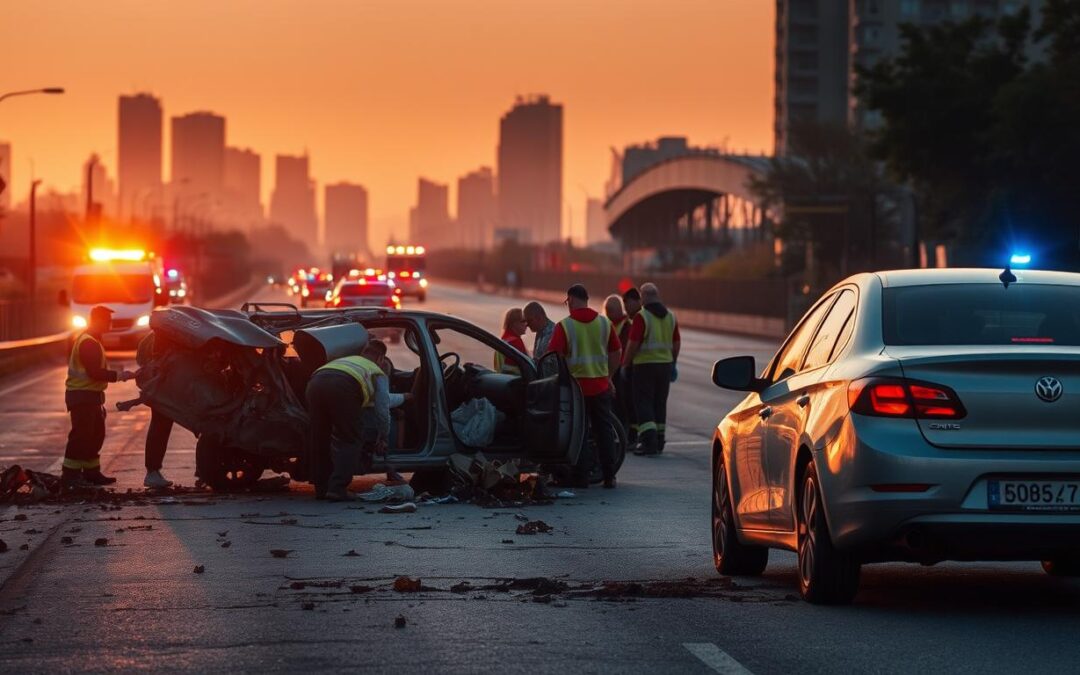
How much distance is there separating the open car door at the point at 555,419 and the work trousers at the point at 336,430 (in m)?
1.45

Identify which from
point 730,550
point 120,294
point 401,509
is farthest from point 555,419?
point 120,294

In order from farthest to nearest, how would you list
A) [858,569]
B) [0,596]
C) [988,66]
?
1. [988,66]
2. [0,596]
3. [858,569]

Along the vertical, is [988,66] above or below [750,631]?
above

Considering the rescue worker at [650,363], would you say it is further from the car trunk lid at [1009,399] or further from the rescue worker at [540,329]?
the car trunk lid at [1009,399]

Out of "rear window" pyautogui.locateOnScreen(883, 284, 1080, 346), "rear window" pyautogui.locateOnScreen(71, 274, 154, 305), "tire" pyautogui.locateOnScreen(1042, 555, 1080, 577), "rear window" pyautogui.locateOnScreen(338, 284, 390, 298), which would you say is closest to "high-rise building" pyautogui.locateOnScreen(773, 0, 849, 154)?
"rear window" pyautogui.locateOnScreen(338, 284, 390, 298)

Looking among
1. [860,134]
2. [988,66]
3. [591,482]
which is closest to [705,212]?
[860,134]

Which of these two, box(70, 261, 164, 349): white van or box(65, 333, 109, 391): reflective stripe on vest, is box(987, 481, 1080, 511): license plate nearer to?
box(65, 333, 109, 391): reflective stripe on vest

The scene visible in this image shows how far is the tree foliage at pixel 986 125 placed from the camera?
5728 cm

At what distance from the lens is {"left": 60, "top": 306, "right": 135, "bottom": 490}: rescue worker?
1652 centimetres

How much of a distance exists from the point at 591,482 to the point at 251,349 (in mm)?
3205

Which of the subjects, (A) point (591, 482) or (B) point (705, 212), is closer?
(A) point (591, 482)

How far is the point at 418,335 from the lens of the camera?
16.2 m

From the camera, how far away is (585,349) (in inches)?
674

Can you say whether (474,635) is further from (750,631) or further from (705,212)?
(705,212)
